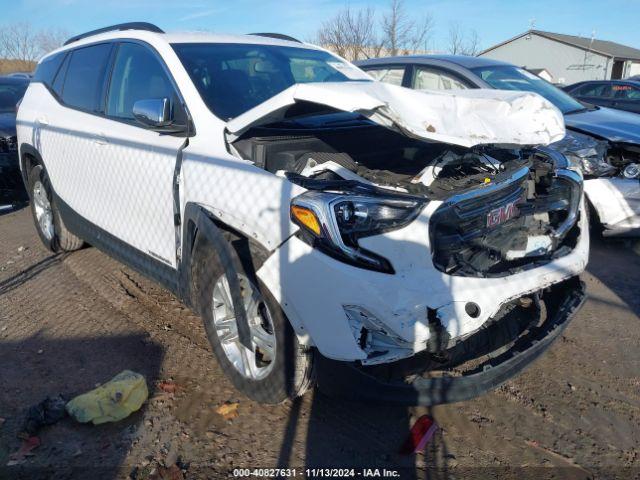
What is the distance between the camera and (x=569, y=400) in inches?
118

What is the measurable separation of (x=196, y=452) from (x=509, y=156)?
255cm

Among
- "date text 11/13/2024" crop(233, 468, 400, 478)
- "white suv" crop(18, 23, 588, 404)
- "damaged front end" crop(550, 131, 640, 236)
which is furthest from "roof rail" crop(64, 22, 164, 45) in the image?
"damaged front end" crop(550, 131, 640, 236)

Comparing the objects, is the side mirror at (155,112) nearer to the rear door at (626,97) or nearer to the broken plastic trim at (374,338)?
the broken plastic trim at (374,338)

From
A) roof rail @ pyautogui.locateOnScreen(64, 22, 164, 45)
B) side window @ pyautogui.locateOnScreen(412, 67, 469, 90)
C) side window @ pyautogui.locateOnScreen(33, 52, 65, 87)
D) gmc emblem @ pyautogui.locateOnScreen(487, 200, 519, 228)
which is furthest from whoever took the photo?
side window @ pyautogui.locateOnScreen(412, 67, 469, 90)

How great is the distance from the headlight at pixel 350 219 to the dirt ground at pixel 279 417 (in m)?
1.02

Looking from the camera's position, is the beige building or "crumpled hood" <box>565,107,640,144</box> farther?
the beige building

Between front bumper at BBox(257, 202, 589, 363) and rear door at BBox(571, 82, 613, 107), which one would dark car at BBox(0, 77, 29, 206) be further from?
rear door at BBox(571, 82, 613, 107)

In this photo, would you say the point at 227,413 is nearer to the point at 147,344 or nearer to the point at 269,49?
the point at 147,344

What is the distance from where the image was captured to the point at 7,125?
309 inches

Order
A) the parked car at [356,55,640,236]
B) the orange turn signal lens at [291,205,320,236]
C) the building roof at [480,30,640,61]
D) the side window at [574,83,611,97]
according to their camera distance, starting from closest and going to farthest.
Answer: the orange turn signal lens at [291,205,320,236] → the parked car at [356,55,640,236] → the side window at [574,83,611,97] → the building roof at [480,30,640,61]

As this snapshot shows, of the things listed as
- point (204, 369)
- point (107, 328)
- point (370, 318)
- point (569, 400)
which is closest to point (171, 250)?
point (204, 369)

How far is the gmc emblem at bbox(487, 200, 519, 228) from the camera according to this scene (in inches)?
107

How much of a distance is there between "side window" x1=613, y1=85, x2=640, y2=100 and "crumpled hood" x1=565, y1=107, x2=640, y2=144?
25.0ft

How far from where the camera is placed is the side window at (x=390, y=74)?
6.86m
